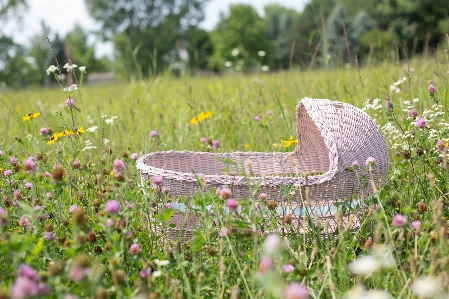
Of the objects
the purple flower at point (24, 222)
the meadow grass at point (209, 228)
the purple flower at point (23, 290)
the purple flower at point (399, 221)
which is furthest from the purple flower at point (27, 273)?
the purple flower at point (399, 221)

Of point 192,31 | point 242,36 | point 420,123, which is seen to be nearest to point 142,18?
point 192,31

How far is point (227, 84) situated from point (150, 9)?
24764 millimetres

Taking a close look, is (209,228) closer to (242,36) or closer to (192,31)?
(192,31)

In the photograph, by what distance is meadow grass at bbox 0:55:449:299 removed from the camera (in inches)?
43.2

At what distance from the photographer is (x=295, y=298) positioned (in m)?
0.69

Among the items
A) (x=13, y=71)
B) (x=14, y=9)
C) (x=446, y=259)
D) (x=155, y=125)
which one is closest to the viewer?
(x=446, y=259)

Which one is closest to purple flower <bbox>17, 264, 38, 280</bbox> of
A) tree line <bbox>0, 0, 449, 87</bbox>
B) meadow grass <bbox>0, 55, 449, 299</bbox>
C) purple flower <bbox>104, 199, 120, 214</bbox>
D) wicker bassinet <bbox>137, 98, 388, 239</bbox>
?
meadow grass <bbox>0, 55, 449, 299</bbox>

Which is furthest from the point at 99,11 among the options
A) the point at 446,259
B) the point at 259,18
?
the point at 446,259

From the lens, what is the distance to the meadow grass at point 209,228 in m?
1.10

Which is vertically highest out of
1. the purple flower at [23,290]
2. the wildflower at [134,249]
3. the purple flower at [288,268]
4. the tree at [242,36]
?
the tree at [242,36]

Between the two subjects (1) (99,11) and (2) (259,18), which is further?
(2) (259,18)

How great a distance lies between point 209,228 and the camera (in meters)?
1.39

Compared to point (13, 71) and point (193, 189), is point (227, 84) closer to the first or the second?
point (193, 189)

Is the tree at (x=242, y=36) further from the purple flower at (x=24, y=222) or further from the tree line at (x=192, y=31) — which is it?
the purple flower at (x=24, y=222)
